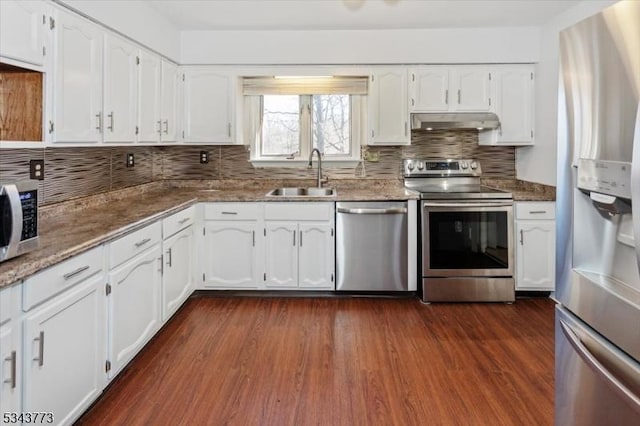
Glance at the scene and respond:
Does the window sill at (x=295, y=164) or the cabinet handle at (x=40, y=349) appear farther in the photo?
the window sill at (x=295, y=164)

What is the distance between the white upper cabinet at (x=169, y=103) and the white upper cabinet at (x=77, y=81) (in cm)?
104

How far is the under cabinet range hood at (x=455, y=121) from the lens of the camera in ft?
13.2

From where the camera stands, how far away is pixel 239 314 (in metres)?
3.51

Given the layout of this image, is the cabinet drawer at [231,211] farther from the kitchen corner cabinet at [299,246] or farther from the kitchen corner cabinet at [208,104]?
the kitchen corner cabinet at [208,104]

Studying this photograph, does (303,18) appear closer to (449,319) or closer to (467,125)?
(467,125)

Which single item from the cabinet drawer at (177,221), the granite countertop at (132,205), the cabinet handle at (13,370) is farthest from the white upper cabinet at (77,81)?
the cabinet handle at (13,370)

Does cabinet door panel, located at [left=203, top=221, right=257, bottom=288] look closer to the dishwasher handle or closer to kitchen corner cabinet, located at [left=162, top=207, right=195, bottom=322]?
kitchen corner cabinet, located at [left=162, top=207, right=195, bottom=322]

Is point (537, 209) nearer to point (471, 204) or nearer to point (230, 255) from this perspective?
point (471, 204)

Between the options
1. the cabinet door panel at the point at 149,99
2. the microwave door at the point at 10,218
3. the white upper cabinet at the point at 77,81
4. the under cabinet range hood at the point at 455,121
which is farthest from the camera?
the under cabinet range hood at the point at 455,121

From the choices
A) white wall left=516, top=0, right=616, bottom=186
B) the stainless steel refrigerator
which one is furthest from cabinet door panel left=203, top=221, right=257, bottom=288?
the stainless steel refrigerator

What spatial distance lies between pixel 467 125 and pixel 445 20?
0.93 m

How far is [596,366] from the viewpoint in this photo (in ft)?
4.04

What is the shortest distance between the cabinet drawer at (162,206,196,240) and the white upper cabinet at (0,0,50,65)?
1.28 meters

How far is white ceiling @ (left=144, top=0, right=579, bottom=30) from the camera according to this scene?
340cm
